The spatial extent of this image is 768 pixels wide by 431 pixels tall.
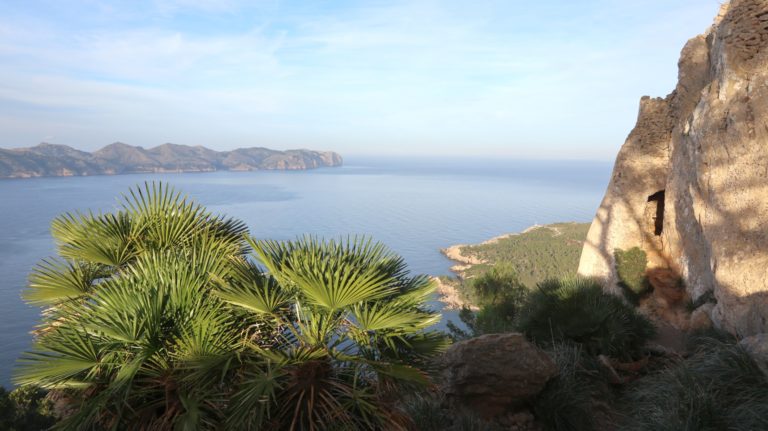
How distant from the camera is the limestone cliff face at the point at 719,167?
375 inches

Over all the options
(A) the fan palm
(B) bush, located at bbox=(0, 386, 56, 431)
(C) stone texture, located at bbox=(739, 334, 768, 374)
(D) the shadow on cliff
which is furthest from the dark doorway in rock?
(B) bush, located at bbox=(0, 386, 56, 431)

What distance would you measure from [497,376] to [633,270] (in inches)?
518

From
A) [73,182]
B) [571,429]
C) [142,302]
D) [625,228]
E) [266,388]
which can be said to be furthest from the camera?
[73,182]

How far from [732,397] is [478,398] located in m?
2.96

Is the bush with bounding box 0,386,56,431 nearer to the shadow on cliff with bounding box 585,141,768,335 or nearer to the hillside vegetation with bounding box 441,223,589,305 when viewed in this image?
the shadow on cliff with bounding box 585,141,768,335

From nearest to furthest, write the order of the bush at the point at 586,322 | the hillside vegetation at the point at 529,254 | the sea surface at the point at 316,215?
the bush at the point at 586,322, the sea surface at the point at 316,215, the hillside vegetation at the point at 529,254

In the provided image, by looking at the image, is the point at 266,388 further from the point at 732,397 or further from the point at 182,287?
the point at 732,397

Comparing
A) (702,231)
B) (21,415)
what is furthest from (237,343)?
(702,231)

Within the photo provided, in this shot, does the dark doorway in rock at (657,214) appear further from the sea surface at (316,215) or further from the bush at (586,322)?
the sea surface at (316,215)

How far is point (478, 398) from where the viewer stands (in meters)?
6.79

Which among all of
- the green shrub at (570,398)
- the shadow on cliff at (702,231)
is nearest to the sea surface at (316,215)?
the shadow on cliff at (702,231)

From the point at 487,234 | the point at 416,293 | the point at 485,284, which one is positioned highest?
the point at 416,293

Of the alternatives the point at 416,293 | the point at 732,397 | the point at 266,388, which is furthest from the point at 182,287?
the point at 732,397

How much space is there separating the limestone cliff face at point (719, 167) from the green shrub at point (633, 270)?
0.40 meters
